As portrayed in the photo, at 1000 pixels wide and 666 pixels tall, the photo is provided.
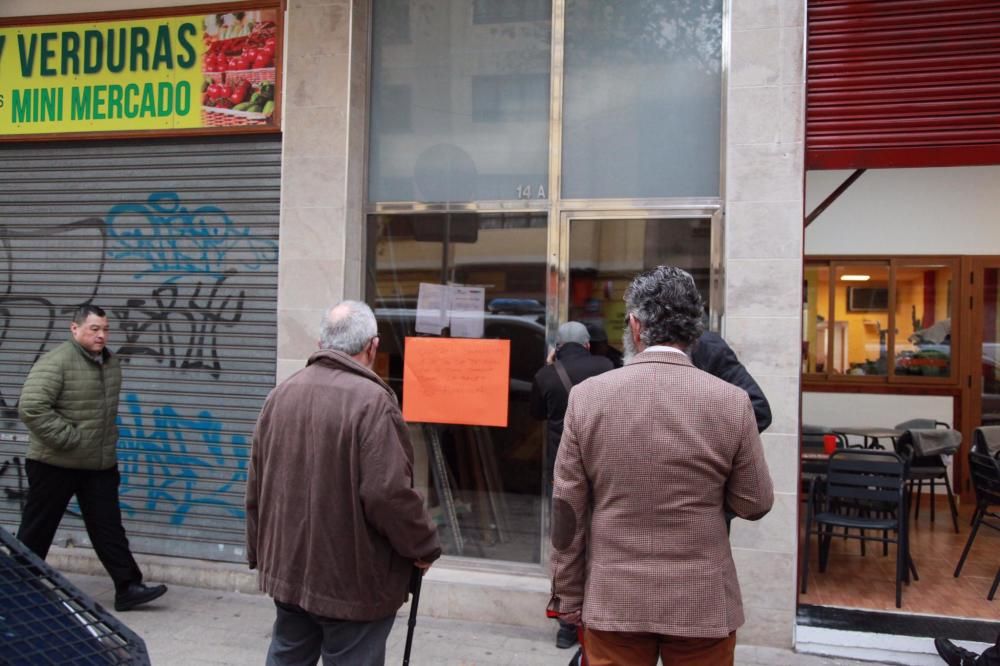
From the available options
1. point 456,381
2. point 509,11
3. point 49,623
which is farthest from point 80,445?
point 509,11

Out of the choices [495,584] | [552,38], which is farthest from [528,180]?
[495,584]

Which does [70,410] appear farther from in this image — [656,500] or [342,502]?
[656,500]

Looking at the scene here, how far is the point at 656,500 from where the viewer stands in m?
2.53

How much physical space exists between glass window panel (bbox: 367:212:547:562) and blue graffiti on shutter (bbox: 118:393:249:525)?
1.26m

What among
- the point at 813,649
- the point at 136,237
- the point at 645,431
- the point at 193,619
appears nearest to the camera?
the point at 645,431

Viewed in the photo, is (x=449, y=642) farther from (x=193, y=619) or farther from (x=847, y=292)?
(x=847, y=292)

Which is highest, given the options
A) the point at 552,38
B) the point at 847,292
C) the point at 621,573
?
the point at 552,38

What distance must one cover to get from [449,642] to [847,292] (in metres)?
6.84

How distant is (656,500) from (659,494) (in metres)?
0.02

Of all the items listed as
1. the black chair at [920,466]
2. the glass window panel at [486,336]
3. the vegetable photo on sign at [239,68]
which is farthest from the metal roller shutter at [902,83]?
the vegetable photo on sign at [239,68]

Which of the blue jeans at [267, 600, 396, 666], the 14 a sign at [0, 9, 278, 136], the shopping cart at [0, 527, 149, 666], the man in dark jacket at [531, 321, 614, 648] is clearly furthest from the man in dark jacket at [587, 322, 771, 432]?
the 14 a sign at [0, 9, 278, 136]

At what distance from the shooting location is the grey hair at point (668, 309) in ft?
8.84

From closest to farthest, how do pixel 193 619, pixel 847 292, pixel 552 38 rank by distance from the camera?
1. pixel 193 619
2. pixel 552 38
3. pixel 847 292

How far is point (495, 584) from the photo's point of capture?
5.48 m
